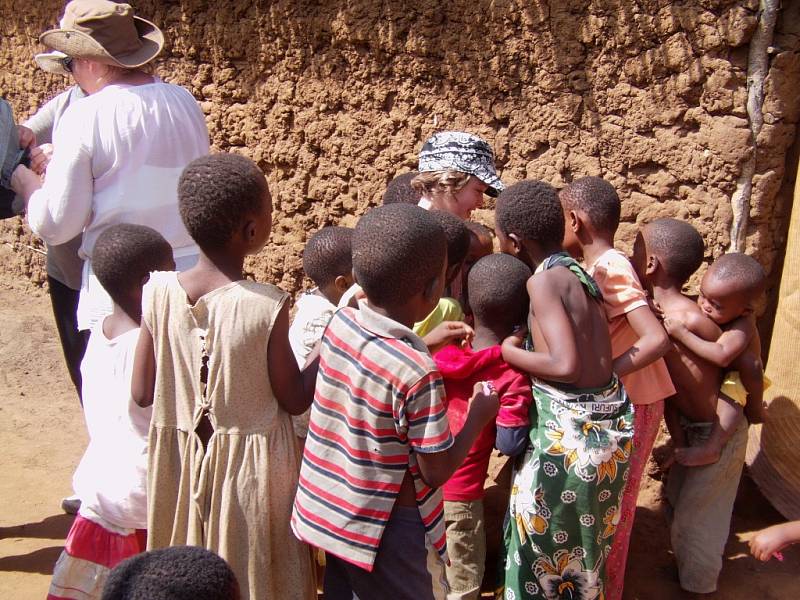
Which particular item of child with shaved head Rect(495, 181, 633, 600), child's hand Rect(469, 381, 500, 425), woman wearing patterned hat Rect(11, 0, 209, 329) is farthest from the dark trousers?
child's hand Rect(469, 381, 500, 425)

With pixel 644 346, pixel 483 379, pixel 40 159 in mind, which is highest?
pixel 40 159

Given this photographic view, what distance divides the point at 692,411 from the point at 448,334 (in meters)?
1.18

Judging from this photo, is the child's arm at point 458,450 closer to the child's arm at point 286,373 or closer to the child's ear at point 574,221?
the child's arm at point 286,373

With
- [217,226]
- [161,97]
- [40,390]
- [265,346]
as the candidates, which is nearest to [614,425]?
[265,346]

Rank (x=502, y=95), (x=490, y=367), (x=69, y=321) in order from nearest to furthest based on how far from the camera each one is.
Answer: (x=490, y=367) < (x=69, y=321) < (x=502, y=95)

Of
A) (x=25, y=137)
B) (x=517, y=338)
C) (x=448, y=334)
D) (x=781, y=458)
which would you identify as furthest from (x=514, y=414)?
(x=25, y=137)

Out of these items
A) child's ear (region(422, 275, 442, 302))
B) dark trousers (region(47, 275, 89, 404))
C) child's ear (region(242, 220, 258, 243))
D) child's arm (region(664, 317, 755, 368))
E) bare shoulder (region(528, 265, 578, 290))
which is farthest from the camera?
dark trousers (region(47, 275, 89, 404))

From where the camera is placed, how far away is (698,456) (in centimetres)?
305

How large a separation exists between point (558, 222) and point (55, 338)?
441 cm

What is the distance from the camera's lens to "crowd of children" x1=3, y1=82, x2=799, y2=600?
79.7 inches

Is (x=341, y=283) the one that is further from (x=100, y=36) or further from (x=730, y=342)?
(x=730, y=342)

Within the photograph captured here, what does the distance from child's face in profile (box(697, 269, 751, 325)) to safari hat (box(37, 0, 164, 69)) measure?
88.0 inches

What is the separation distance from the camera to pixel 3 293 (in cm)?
677

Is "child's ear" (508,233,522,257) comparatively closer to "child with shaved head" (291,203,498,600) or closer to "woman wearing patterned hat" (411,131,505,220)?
"woman wearing patterned hat" (411,131,505,220)
